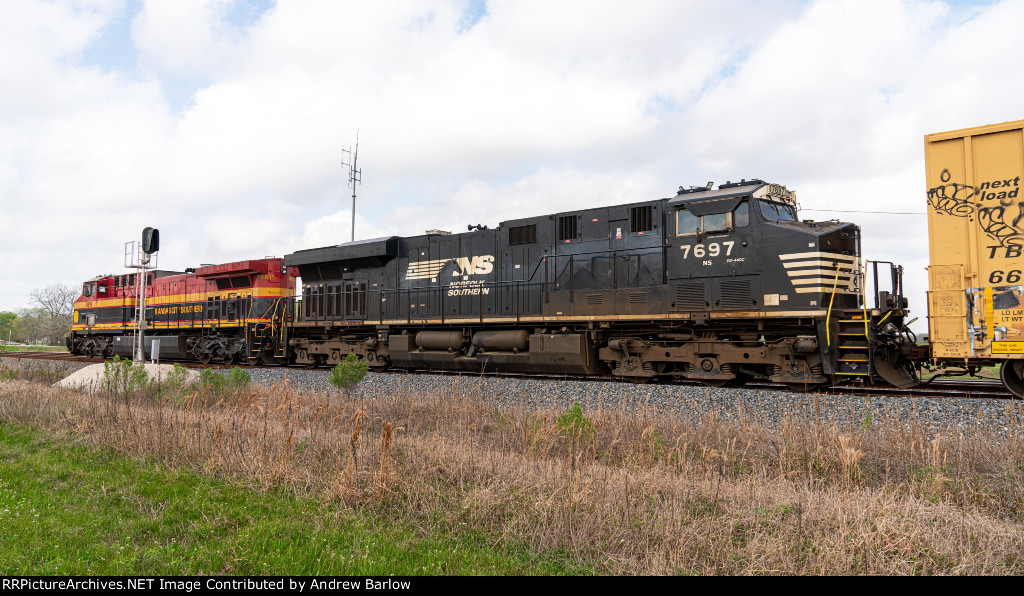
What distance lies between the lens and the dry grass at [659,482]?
3895mm

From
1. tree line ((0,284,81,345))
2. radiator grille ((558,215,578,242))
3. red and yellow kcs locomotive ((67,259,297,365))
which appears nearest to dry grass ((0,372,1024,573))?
radiator grille ((558,215,578,242))

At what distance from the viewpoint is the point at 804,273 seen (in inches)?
418

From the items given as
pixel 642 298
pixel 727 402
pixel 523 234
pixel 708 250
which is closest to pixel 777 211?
pixel 708 250

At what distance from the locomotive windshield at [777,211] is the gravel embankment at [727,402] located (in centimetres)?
361

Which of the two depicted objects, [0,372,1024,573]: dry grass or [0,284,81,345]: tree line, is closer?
[0,372,1024,573]: dry grass

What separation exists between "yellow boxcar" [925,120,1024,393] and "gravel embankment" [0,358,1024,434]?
2.99 feet

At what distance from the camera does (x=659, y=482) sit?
5.34 meters

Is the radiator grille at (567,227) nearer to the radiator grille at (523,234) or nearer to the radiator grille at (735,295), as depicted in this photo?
the radiator grille at (523,234)

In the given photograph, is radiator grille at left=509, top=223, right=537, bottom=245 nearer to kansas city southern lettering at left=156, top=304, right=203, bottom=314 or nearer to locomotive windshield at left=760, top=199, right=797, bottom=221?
locomotive windshield at left=760, top=199, right=797, bottom=221

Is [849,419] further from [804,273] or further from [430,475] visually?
[430,475]

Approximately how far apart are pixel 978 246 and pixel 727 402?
4.25 metres

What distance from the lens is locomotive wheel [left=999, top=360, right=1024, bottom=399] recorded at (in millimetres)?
8695

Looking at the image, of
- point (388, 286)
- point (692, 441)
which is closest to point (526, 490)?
point (692, 441)

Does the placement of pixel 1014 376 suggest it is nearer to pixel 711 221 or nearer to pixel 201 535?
pixel 711 221
